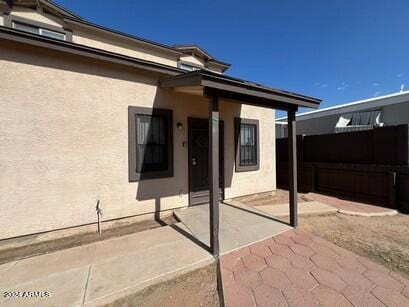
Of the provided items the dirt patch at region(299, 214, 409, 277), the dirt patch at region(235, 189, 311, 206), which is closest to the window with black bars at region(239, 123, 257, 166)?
the dirt patch at region(235, 189, 311, 206)

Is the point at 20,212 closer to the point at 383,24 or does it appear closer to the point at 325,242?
the point at 325,242

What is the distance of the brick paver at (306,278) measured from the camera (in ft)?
7.36

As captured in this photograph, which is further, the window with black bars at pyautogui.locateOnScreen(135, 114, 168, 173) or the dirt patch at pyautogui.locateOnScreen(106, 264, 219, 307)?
the window with black bars at pyautogui.locateOnScreen(135, 114, 168, 173)

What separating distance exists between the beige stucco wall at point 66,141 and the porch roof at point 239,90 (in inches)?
53.1

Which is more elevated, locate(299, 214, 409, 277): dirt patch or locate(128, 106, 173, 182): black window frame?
locate(128, 106, 173, 182): black window frame

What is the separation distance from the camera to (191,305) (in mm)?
2248

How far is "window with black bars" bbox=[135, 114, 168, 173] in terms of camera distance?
15.4ft

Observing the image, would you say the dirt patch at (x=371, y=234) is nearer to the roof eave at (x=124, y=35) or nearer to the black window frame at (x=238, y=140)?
the black window frame at (x=238, y=140)

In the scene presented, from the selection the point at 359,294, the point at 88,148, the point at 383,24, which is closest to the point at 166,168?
the point at 88,148

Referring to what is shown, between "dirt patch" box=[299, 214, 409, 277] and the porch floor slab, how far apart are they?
827 millimetres

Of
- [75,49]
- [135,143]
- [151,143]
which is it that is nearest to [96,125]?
[135,143]

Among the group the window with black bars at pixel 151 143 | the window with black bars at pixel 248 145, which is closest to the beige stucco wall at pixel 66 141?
the window with black bars at pixel 151 143

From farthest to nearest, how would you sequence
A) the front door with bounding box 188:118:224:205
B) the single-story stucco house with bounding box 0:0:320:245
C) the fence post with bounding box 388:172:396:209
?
the fence post with bounding box 388:172:396:209
the front door with bounding box 188:118:224:205
the single-story stucco house with bounding box 0:0:320:245

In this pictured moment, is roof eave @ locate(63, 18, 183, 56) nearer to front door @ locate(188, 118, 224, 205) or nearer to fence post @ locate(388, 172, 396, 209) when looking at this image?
front door @ locate(188, 118, 224, 205)
